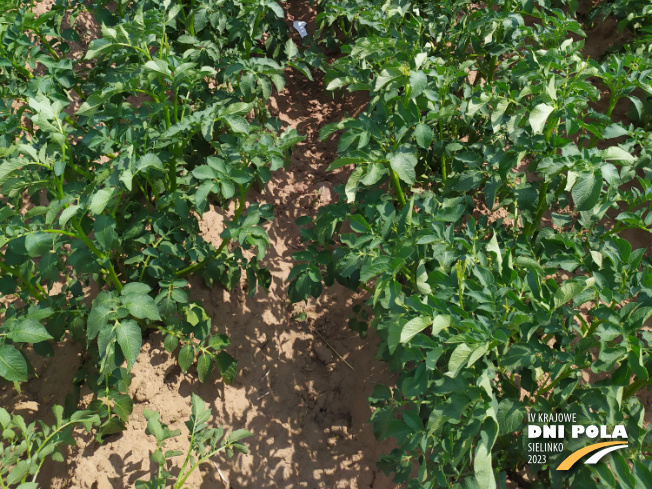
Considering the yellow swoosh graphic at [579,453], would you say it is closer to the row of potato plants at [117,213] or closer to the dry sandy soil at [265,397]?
the dry sandy soil at [265,397]

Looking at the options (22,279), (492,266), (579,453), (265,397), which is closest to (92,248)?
(22,279)

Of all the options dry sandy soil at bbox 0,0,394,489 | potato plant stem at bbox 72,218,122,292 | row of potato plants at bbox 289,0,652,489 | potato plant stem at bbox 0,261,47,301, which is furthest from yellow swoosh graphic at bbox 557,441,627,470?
potato plant stem at bbox 0,261,47,301

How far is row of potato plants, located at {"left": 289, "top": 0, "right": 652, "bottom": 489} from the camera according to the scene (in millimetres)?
1614

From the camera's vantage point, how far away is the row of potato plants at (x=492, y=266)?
1614 millimetres

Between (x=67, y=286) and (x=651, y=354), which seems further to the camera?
(x=67, y=286)

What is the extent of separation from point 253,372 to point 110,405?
0.60 meters

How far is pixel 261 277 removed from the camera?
2443mm

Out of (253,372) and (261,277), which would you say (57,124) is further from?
(253,372)

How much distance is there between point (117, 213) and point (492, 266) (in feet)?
4.88

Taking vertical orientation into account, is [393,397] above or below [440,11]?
below

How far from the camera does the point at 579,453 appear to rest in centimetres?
167

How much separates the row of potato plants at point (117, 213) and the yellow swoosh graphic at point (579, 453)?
105 cm

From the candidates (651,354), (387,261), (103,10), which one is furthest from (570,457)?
(103,10)

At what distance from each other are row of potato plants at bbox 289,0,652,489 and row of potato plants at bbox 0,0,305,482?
1.25 feet
